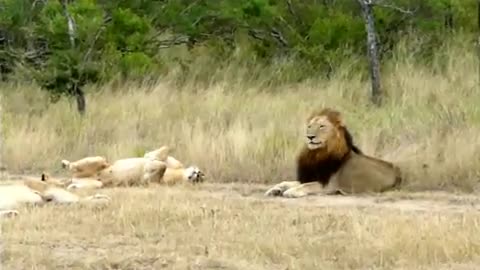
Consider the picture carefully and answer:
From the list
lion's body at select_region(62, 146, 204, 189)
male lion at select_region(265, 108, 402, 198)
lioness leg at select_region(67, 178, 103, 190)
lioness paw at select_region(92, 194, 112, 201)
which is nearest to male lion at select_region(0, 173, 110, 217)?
lioness paw at select_region(92, 194, 112, 201)

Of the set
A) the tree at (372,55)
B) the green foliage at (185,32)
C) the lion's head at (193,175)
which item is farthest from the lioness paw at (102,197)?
the tree at (372,55)

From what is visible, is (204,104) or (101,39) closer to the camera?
(204,104)

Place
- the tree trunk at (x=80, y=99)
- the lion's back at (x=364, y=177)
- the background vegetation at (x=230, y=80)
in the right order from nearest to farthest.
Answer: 1. the lion's back at (x=364, y=177)
2. the background vegetation at (x=230, y=80)
3. the tree trunk at (x=80, y=99)

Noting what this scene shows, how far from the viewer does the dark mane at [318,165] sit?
9.84m

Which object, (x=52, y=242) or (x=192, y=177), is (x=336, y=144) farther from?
(x=52, y=242)

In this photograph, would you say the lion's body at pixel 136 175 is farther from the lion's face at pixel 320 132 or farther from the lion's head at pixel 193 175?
the lion's face at pixel 320 132

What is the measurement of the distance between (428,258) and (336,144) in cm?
352

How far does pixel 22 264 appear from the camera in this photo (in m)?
6.44

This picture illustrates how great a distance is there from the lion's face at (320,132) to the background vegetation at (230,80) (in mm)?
836

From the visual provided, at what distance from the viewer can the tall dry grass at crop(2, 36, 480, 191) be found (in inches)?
424

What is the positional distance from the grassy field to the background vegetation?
0.03m

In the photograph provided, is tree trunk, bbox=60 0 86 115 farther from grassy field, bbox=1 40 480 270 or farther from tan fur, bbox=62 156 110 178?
tan fur, bbox=62 156 110 178

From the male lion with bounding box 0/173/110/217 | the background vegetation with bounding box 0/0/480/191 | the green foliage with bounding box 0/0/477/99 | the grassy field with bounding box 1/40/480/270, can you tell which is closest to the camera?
the grassy field with bounding box 1/40/480/270

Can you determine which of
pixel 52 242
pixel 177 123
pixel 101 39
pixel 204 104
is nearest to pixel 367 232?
pixel 52 242
